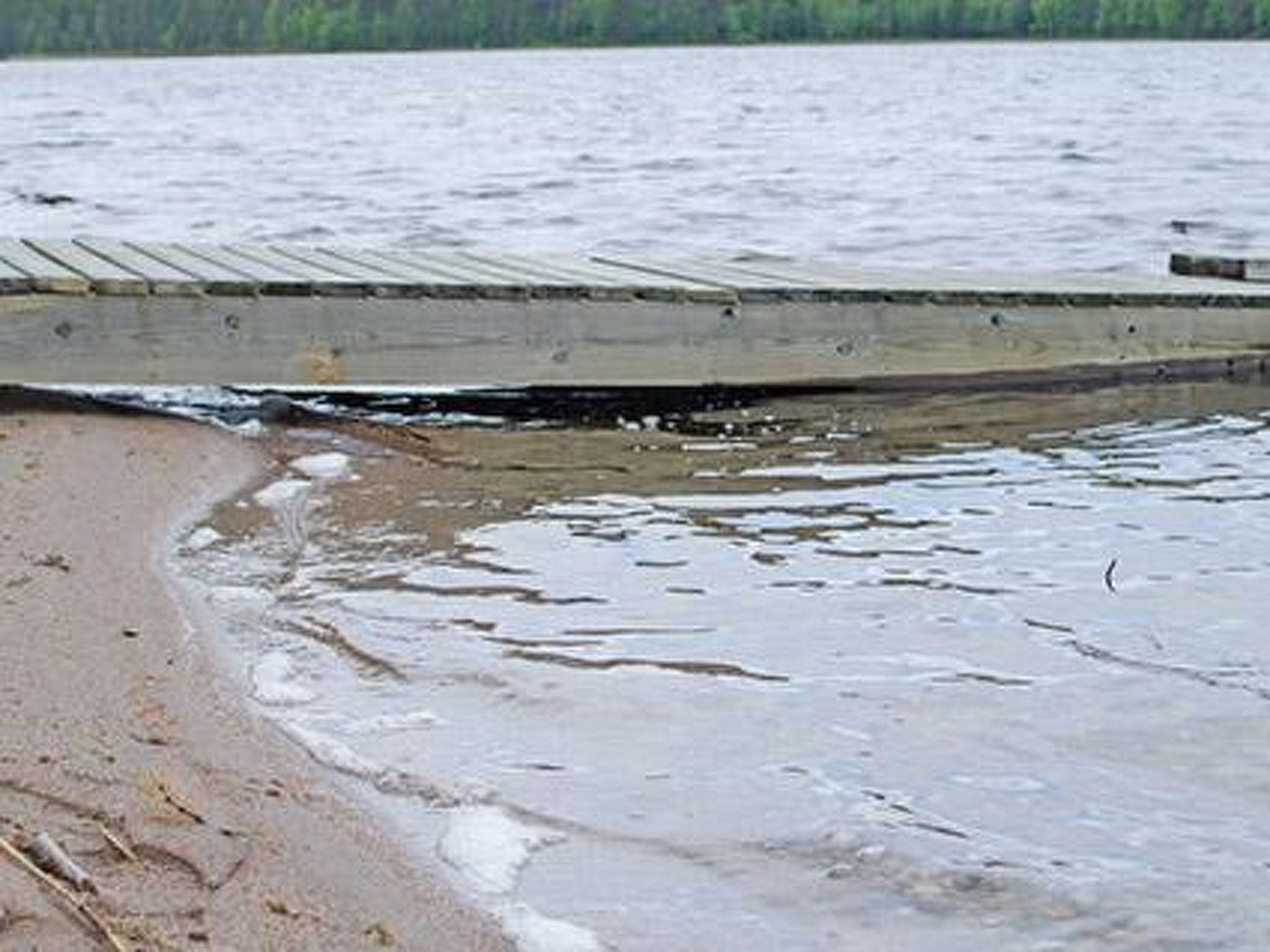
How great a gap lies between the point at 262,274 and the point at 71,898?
214 inches

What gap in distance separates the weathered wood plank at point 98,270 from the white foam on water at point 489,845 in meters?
4.38

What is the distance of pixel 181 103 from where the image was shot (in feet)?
192

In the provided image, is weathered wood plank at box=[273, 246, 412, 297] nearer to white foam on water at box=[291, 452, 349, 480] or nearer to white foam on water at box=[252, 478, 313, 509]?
white foam on water at box=[291, 452, 349, 480]

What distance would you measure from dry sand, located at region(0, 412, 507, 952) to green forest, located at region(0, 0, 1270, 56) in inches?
4129

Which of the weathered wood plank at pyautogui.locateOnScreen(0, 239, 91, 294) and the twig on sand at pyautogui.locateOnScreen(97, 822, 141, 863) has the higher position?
the weathered wood plank at pyautogui.locateOnScreen(0, 239, 91, 294)

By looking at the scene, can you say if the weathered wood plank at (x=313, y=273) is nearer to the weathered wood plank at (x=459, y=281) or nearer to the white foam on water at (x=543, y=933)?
the weathered wood plank at (x=459, y=281)

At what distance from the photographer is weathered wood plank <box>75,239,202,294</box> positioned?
27.4 ft

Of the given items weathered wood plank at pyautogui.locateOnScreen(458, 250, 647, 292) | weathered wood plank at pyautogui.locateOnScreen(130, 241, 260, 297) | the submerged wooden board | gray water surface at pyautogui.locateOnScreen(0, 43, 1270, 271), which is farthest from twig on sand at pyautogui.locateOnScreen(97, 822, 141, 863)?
gray water surface at pyautogui.locateOnScreen(0, 43, 1270, 271)

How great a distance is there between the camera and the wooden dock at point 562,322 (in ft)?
27.2

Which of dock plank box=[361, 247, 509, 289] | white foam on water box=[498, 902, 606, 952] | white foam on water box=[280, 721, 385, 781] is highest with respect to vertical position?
dock plank box=[361, 247, 509, 289]

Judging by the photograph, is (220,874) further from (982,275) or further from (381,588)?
(982,275)

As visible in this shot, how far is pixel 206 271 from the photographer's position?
28.7 feet

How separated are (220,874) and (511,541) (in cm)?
309

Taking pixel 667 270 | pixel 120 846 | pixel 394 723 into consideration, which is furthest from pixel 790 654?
pixel 667 270
